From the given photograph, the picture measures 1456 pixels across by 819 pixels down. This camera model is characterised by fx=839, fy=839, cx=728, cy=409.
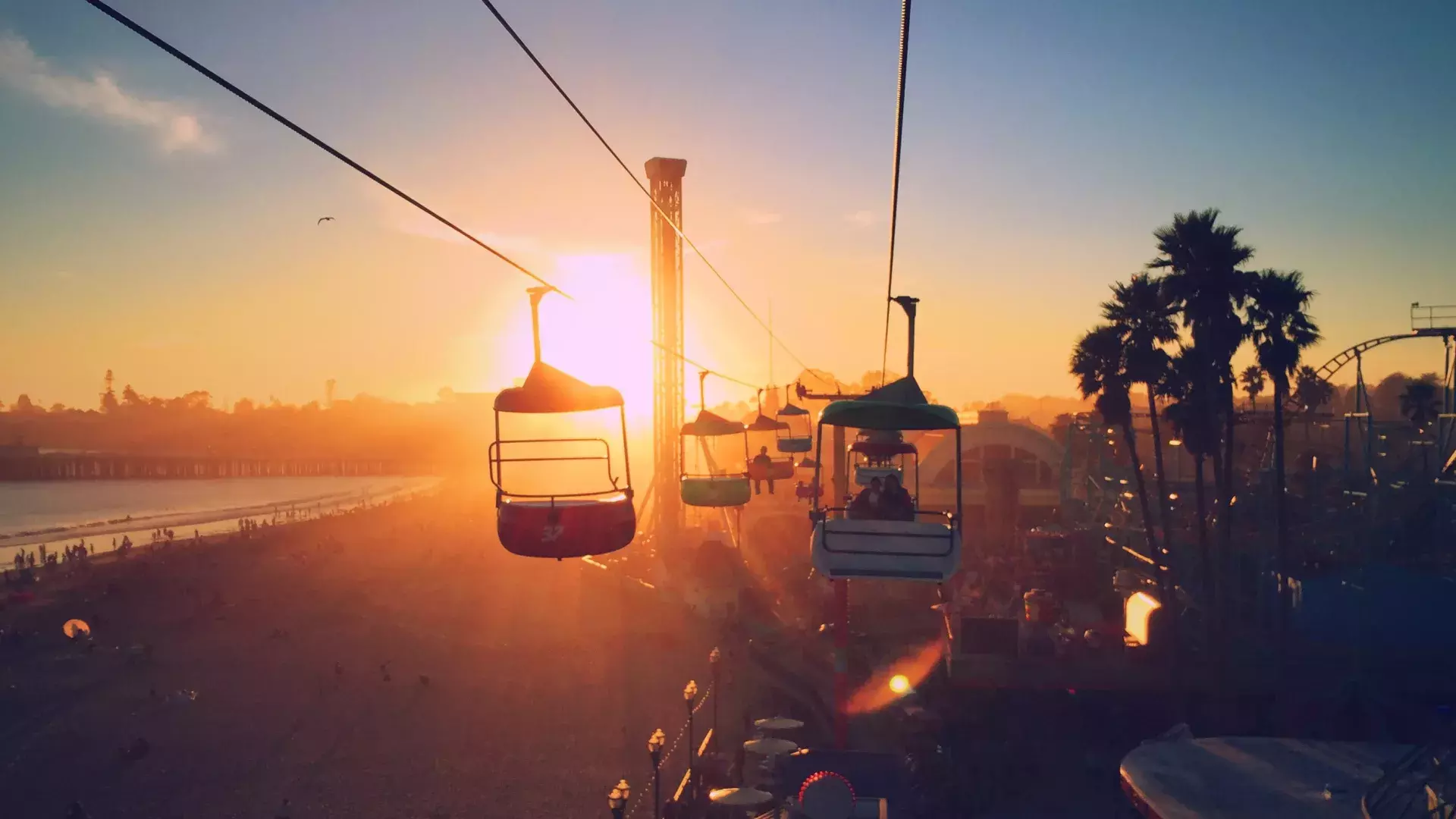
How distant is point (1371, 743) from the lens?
1568 cm

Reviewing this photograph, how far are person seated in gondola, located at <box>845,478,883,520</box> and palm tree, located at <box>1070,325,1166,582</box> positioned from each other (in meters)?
19.2

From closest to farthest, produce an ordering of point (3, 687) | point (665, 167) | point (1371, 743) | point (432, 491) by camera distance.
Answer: point (1371, 743) < point (3, 687) < point (665, 167) < point (432, 491)

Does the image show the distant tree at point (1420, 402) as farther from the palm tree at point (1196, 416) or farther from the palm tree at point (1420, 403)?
the palm tree at point (1196, 416)

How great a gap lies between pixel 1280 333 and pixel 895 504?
19805 millimetres

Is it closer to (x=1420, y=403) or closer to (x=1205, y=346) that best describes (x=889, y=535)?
(x=1205, y=346)

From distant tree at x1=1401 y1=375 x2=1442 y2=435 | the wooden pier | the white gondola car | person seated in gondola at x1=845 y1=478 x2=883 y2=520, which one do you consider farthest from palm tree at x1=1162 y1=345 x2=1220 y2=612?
the wooden pier

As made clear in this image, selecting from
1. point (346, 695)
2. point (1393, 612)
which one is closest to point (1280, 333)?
point (1393, 612)

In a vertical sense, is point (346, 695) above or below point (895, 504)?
below

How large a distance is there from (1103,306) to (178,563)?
197ft

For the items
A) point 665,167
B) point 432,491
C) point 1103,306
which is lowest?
point 432,491

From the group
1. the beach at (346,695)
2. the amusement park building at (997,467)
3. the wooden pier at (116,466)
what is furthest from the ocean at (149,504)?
the amusement park building at (997,467)

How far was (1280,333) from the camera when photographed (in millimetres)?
24375

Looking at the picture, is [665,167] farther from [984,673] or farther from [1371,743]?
[1371,743]

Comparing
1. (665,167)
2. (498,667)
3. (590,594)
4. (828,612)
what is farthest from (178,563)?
(828,612)
